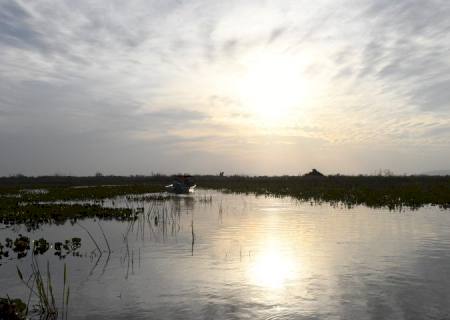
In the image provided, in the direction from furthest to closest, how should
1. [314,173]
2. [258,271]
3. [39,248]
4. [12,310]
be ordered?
[314,173]
[39,248]
[258,271]
[12,310]

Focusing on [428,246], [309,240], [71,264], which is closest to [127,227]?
[71,264]

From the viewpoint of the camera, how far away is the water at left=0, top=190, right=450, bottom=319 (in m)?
8.23

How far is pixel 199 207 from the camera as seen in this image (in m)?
28.2

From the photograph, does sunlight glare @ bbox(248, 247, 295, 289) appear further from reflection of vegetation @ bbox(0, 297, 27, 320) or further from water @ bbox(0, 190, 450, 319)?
reflection of vegetation @ bbox(0, 297, 27, 320)

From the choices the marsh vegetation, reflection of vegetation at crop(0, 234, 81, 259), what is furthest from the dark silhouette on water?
reflection of vegetation at crop(0, 234, 81, 259)

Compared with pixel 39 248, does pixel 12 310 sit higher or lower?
lower

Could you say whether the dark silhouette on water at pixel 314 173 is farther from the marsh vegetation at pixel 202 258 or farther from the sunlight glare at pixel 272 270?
the sunlight glare at pixel 272 270

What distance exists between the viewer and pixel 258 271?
36.0 ft

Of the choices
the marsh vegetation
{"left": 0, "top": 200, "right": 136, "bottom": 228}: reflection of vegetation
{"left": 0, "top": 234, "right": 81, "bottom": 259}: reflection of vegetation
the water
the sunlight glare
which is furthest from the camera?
{"left": 0, "top": 200, "right": 136, "bottom": 228}: reflection of vegetation

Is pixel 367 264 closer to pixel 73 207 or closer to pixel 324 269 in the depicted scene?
pixel 324 269

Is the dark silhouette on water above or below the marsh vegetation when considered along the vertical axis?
above

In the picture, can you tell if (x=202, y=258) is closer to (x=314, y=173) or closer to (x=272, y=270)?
(x=272, y=270)

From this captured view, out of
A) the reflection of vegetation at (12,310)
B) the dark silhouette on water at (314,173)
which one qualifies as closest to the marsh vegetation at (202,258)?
the reflection of vegetation at (12,310)

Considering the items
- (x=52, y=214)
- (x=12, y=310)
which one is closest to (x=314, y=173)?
(x=52, y=214)
